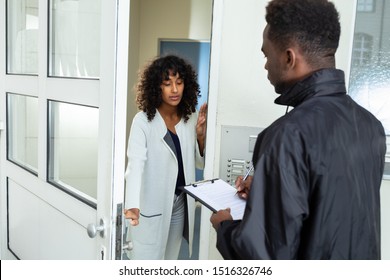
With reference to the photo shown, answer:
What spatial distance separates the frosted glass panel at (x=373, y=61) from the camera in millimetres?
1375

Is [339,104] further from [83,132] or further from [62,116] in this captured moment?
[62,116]

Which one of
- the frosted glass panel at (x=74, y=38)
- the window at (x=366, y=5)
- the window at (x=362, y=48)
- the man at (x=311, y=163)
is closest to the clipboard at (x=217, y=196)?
the man at (x=311, y=163)

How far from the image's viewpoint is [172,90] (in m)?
1.75

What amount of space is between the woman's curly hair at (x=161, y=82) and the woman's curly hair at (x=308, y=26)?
985mm

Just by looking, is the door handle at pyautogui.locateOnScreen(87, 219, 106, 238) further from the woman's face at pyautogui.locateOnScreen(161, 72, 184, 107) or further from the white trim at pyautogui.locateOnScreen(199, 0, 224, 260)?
the woman's face at pyautogui.locateOnScreen(161, 72, 184, 107)

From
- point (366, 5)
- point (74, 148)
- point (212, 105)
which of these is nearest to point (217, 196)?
point (212, 105)

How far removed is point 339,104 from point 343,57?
65cm

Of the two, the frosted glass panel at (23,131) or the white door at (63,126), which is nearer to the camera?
the white door at (63,126)

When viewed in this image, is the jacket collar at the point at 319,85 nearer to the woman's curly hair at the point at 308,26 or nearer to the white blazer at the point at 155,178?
the woman's curly hair at the point at 308,26

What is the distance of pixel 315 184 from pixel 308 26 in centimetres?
36

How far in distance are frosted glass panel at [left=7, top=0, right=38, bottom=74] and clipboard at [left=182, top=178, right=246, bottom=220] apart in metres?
1.16

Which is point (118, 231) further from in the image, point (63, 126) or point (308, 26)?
point (308, 26)

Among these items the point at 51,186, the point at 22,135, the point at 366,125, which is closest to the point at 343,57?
the point at 366,125
